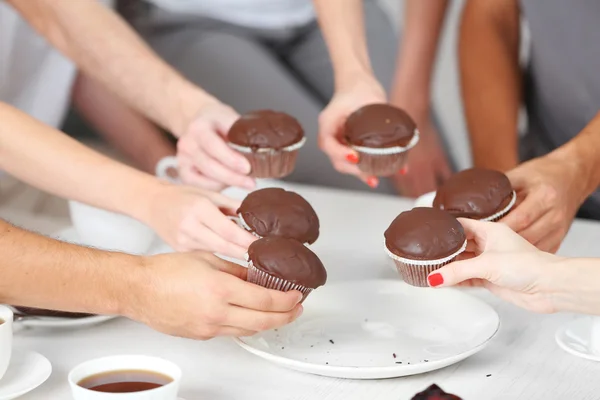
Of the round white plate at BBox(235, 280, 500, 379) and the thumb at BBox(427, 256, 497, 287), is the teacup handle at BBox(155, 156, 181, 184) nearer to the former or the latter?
the round white plate at BBox(235, 280, 500, 379)

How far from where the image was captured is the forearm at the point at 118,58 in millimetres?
2268

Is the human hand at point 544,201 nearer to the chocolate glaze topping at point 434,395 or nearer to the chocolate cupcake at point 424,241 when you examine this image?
the chocolate cupcake at point 424,241

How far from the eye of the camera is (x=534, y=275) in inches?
55.2

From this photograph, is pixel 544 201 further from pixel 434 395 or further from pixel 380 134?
pixel 434 395

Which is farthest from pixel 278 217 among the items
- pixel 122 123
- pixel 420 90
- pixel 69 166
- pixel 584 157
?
pixel 122 123

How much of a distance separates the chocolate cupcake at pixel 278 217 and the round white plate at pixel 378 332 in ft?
0.48

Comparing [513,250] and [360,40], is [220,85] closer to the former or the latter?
[360,40]

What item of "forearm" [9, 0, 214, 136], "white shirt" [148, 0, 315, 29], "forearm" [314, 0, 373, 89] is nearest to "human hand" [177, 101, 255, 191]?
"forearm" [9, 0, 214, 136]

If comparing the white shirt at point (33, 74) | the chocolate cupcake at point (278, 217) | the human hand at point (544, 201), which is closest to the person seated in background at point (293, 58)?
the white shirt at point (33, 74)

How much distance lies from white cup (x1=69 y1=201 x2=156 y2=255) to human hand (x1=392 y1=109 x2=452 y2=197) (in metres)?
1.24

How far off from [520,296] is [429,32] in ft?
5.87

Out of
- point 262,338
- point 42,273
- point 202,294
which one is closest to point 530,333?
point 262,338

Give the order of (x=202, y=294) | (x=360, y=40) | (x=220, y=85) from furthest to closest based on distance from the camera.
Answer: (x=220, y=85), (x=360, y=40), (x=202, y=294)

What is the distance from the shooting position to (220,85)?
122 inches
